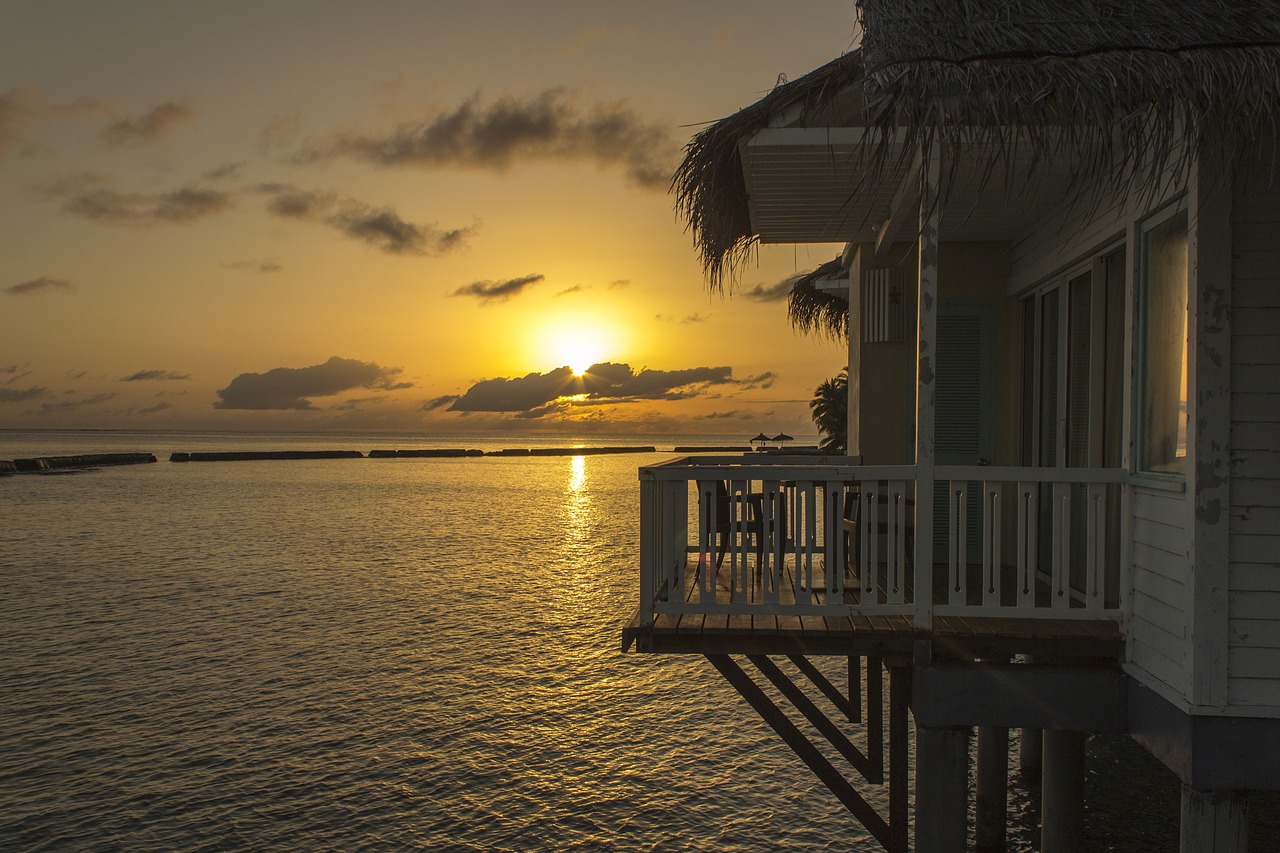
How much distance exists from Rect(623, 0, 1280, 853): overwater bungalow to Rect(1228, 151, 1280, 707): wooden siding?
0.04ft

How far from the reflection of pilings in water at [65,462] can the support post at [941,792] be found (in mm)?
58745

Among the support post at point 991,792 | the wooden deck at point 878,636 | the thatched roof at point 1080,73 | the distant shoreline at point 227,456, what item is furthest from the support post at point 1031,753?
the distant shoreline at point 227,456

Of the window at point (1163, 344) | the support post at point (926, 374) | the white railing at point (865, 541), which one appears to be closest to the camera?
the window at point (1163, 344)

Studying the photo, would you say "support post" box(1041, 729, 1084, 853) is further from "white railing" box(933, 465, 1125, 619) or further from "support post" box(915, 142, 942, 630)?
"support post" box(915, 142, 942, 630)

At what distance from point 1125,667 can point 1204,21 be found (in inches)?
124

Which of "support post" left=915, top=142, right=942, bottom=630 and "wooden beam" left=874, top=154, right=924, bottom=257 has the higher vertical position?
"wooden beam" left=874, top=154, right=924, bottom=257

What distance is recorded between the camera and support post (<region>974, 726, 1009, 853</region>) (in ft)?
23.7

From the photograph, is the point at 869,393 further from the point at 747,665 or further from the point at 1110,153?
the point at 747,665

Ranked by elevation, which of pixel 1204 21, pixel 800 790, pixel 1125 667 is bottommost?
pixel 800 790

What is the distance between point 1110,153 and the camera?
3869mm

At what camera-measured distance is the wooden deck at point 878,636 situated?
464 cm

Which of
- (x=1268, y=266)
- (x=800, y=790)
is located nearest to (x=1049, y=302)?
(x=1268, y=266)

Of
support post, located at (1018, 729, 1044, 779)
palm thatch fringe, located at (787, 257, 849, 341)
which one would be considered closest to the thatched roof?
support post, located at (1018, 729, 1044, 779)

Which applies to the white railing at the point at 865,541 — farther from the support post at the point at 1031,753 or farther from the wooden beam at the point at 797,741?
the support post at the point at 1031,753
